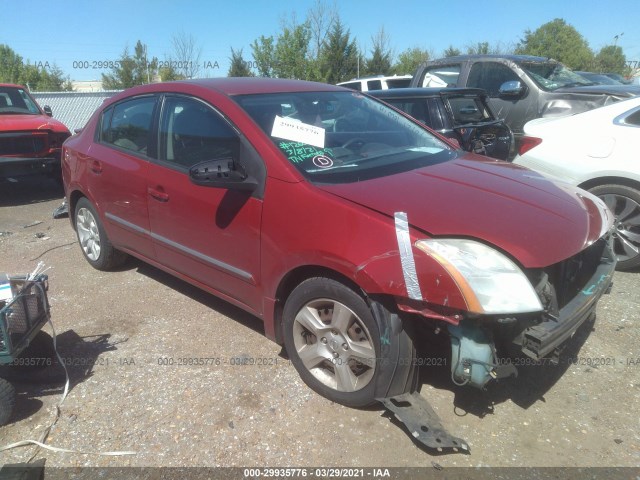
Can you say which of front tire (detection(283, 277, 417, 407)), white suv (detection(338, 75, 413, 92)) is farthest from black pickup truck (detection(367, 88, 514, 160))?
white suv (detection(338, 75, 413, 92))

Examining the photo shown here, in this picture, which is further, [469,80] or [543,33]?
[543,33]

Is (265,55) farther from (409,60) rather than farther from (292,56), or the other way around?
(409,60)

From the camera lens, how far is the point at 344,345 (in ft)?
8.50

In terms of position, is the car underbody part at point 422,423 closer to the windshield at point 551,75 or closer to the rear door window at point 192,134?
the rear door window at point 192,134

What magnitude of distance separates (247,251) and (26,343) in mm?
1331

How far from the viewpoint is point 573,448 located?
243cm

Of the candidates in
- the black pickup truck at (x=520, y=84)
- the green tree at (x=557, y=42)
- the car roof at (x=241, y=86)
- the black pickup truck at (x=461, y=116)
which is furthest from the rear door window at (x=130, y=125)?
the green tree at (x=557, y=42)

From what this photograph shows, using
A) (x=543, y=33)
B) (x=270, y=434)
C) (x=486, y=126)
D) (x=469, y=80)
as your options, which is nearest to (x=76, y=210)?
(x=270, y=434)

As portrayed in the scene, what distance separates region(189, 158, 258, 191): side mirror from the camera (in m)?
2.78

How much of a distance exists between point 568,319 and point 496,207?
2.08 feet

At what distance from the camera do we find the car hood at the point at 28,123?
7.79 meters

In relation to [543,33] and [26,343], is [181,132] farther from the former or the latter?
[543,33]

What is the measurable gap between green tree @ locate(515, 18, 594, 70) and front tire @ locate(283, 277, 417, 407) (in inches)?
2289

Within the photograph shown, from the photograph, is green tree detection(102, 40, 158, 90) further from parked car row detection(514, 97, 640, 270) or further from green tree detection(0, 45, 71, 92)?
parked car row detection(514, 97, 640, 270)
